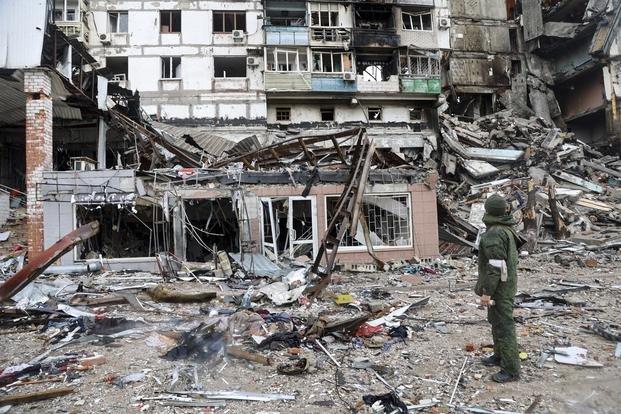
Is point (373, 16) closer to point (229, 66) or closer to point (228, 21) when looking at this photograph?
point (228, 21)

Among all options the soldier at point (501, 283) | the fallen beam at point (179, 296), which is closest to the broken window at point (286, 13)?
the fallen beam at point (179, 296)

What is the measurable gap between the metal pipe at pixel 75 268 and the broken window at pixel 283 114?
18140 mm

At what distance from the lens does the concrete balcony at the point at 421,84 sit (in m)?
26.4

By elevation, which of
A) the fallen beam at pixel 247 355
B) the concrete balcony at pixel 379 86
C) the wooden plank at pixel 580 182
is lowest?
the fallen beam at pixel 247 355

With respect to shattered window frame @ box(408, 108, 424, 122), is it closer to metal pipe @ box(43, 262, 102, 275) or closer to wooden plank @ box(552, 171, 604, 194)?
wooden plank @ box(552, 171, 604, 194)

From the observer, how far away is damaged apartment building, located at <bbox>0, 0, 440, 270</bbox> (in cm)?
1024

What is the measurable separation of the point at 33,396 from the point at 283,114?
24.0 metres

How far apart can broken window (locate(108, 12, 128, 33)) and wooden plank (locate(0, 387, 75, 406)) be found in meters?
25.7

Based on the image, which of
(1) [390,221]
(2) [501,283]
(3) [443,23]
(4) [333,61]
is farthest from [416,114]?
(2) [501,283]

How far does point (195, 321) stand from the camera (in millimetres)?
6379

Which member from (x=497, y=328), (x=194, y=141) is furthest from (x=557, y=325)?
(x=194, y=141)

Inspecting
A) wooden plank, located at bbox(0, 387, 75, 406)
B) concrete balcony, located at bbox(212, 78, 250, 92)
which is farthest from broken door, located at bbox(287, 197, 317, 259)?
concrete balcony, located at bbox(212, 78, 250, 92)

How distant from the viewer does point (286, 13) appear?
2695cm

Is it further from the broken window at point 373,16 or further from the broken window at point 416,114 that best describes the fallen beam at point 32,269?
the broken window at point 373,16
